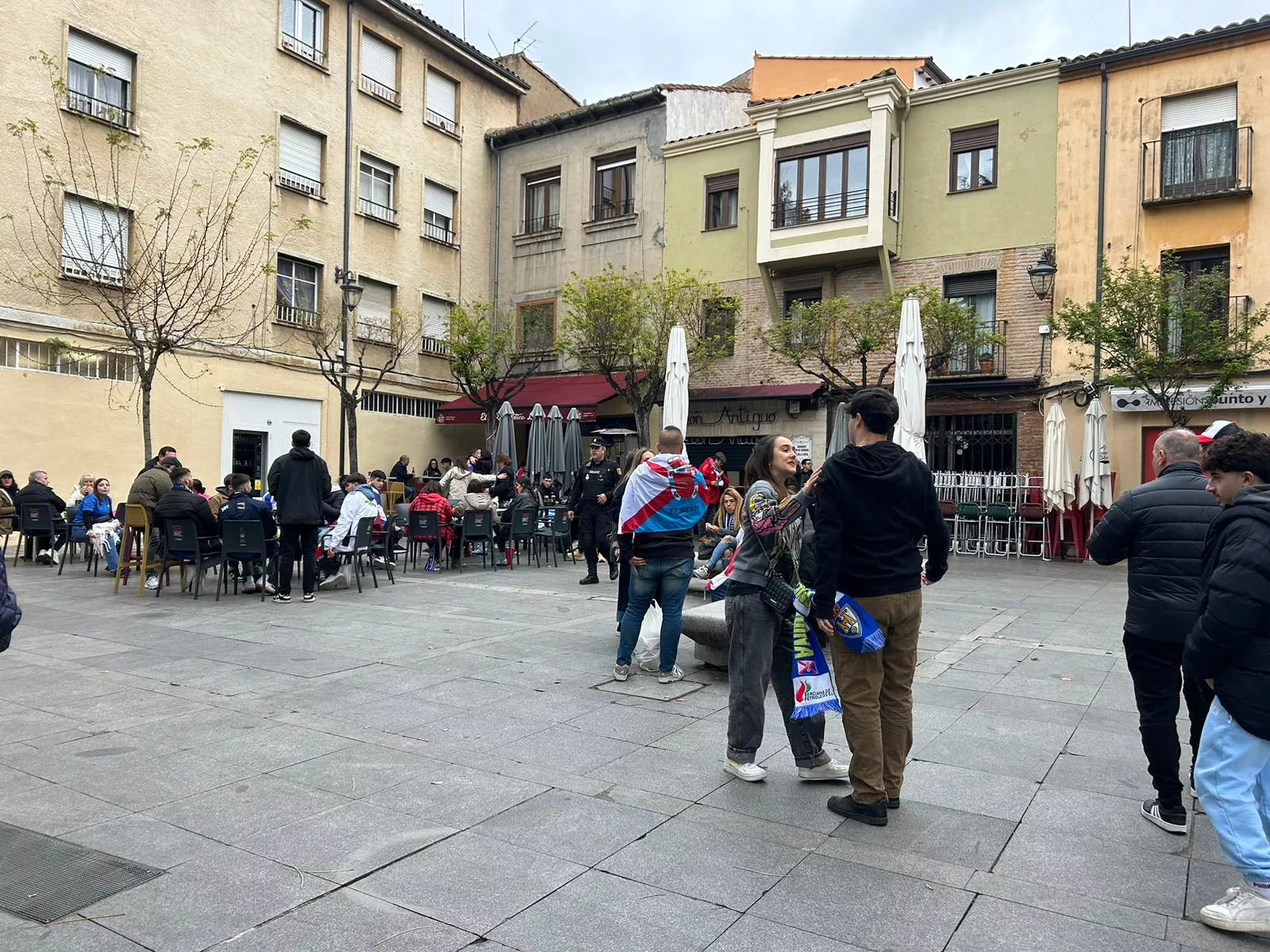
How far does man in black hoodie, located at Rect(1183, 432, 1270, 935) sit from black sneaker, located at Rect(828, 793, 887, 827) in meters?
1.18

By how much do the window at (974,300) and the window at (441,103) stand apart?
47.7ft

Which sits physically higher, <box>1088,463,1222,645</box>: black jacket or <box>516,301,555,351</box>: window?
<box>516,301,555,351</box>: window

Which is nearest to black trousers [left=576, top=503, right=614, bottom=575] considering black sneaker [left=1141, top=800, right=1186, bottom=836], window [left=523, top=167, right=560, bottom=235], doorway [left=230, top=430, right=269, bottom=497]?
black sneaker [left=1141, top=800, right=1186, bottom=836]

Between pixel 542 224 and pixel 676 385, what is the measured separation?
42.0ft

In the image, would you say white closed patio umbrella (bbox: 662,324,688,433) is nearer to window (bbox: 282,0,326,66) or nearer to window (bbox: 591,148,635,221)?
window (bbox: 591,148,635,221)

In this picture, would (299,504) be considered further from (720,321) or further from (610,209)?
(610,209)

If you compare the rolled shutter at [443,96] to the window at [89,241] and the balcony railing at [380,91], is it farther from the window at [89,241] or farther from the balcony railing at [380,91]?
the window at [89,241]

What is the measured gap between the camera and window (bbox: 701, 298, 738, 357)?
22.0 m

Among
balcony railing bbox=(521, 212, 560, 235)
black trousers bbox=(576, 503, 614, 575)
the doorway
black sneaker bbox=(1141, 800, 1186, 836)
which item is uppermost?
balcony railing bbox=(521, 212, 560, 235)

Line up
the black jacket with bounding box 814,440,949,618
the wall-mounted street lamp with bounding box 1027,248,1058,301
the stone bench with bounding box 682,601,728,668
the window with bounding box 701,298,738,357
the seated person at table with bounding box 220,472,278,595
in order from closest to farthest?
1. the black jacket with bounding box 814,440,949,618
2. the stone bench with bounding box 682,601,728,668
3. the seated person at table with bounding box 220,472,278,595
4. the wall-mounted street lamp with bounding box 1027,248,1058,301
5. the window with bounding box 701,298,738,357

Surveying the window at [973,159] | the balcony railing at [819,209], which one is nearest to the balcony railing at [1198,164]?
the window at [973,159]

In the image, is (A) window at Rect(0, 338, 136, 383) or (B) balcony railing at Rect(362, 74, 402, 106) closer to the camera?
(A) window at Rect(0, 338, 136, 383)

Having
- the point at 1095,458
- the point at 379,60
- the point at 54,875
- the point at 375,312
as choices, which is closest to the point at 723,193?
the point at 375,312

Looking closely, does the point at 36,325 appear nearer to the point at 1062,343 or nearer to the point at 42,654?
the point at 42,654
